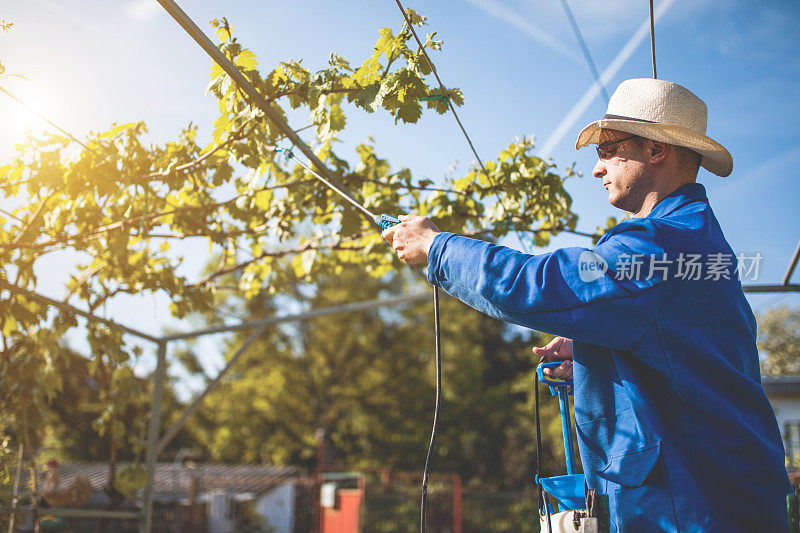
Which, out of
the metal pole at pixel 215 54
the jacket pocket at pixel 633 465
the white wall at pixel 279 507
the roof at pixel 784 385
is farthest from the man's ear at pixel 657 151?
the white wall at pixel 279 507

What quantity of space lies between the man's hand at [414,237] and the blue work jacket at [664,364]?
0.19 meters

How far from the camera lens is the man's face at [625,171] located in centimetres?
162

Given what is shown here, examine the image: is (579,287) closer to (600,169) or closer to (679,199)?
(679,199)

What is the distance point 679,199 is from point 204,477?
18.0 meters

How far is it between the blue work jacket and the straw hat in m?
0.27

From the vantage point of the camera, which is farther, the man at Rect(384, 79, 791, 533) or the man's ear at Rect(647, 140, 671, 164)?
the man's ear at Rect(647, 140, 671, 164)

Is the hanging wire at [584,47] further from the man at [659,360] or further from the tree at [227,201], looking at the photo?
the man at [659,360]

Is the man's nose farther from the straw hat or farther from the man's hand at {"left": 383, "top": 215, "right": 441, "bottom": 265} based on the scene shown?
the man's hand at {"left": 383, "top": 215, "right": 441, "bottom": 265}

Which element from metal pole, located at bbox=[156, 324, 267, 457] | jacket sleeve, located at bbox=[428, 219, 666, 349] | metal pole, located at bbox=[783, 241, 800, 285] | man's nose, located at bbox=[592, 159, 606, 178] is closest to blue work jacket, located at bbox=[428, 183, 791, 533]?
jacket sleeve, located at bbox=[428, 219, 666, 349]

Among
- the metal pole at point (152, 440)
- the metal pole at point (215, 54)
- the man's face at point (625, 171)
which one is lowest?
the metal pole at point (152, 440)

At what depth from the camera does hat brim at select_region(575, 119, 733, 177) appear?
5.24ft

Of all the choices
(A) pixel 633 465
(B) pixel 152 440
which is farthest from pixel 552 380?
(B) pixel 152 440

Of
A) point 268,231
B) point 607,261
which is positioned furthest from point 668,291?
point 268,231

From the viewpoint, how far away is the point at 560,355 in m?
1.78
